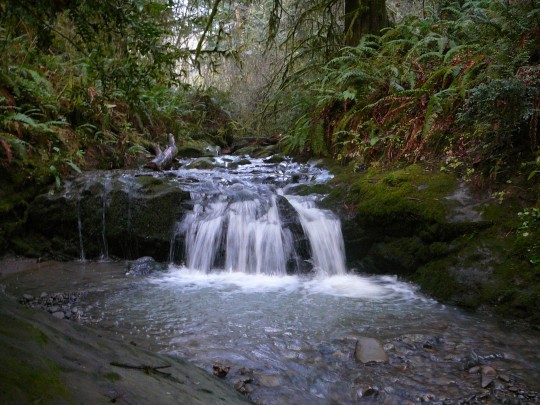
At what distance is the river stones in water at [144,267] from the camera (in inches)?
233

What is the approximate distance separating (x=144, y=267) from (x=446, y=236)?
13.9 ft

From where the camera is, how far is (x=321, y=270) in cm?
598

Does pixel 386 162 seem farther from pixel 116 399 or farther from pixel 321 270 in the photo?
pixel 116 399

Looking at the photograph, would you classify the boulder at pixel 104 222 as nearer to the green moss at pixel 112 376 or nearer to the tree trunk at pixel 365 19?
the green moss at pixel 112 376

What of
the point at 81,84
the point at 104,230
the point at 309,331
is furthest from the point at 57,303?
the point at 81,84

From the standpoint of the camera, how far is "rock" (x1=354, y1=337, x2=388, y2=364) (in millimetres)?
3238

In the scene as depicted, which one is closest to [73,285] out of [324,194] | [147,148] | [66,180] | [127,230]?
[127,230]

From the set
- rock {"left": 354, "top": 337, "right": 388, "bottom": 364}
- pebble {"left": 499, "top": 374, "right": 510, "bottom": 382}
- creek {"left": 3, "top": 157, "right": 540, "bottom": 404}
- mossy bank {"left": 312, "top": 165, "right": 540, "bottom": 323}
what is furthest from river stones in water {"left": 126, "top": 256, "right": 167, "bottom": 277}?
pebble {"left": 499, "top": 374, "right": 510, "bottom": 382}

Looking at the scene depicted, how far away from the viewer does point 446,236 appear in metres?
5.07

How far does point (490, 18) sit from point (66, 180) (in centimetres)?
729

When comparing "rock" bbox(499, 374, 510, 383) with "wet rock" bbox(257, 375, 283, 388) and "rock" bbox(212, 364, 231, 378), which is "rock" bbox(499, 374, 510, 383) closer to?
"wet rock" bbox(257, 375, 283, 388)

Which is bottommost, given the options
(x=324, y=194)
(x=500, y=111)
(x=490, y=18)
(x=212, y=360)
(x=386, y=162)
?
(x=212, y=360)

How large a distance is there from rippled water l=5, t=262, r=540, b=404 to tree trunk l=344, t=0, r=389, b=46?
20.2ft

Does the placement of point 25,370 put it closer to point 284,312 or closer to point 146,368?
point 146,368
